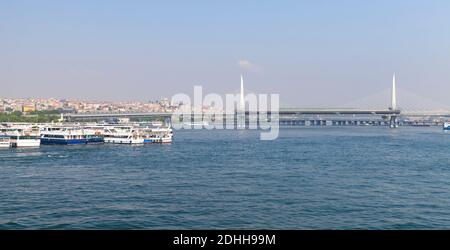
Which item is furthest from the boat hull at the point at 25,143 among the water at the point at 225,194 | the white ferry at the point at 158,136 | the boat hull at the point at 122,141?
the water at the point at 225,194

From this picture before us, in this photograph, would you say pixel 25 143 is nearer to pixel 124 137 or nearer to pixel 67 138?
pixel 67 138

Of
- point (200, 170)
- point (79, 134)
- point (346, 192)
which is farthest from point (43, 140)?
point (346, 192)

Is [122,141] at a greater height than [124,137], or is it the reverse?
[124,137]

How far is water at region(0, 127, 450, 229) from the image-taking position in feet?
17.3

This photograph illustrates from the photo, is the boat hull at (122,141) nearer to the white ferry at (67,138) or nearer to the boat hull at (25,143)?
the white ferry at (67,138)

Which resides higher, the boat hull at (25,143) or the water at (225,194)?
the boat hull at (25,143)

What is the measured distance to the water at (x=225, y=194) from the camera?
5281 mm

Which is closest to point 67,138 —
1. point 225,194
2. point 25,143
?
point 25,143

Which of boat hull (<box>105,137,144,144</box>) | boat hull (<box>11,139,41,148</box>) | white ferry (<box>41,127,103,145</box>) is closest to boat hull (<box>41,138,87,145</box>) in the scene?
white ferry (<box>41,127,103,145</box>)

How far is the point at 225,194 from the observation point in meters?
6.97

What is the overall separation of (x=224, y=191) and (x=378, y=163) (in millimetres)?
5857

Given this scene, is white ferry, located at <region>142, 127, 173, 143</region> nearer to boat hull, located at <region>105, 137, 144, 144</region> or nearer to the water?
boat hull, located at <region>105, 137, 144, 144</region>
